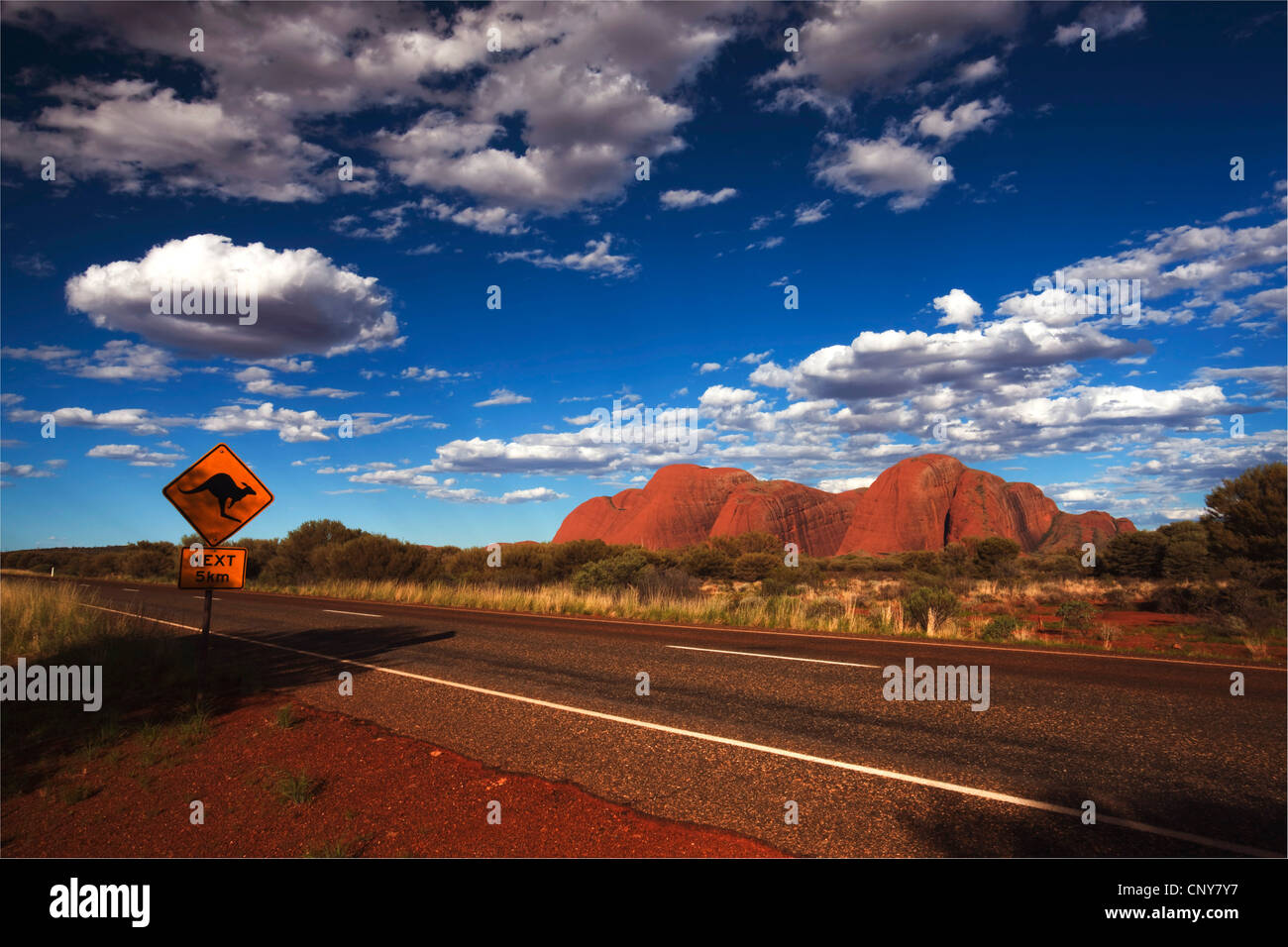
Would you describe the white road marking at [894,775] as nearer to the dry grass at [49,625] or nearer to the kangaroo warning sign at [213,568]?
the kangaroo warning sign at [213,568]

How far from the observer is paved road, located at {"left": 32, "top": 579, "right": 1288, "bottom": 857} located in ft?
14.0

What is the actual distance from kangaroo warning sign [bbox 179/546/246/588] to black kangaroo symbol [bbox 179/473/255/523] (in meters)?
0.45

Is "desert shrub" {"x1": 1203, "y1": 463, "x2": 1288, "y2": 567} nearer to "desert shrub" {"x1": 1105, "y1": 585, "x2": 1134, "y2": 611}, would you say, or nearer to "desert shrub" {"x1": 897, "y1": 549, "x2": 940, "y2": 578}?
"desert shrub" {"x1": 1105, "y1": 585, "x2": 1134, "y2": 611}

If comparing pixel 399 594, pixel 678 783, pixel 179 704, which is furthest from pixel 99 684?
pixel 399 594

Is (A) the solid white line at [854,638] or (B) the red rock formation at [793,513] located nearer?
A: (A) the solid white line at [854,638]

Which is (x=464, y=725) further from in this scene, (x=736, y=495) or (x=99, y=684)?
(x=736, y=495)

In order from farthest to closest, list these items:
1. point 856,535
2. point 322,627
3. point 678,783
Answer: point 856,535
point 322,627
point 678,783

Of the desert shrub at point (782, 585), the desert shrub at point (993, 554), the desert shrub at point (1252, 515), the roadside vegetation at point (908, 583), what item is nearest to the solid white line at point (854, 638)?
the roadside vegetation at point (908, 583)

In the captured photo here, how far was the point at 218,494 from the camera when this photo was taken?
788 cm

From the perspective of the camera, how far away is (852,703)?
7574 millimetres

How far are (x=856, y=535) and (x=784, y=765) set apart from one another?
99.3m

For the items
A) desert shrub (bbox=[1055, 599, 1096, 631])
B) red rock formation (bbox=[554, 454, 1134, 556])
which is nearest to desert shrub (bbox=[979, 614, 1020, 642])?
desert shrub (bbox=[1055, 599, 1096, 631])

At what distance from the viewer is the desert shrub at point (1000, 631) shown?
13742 mm

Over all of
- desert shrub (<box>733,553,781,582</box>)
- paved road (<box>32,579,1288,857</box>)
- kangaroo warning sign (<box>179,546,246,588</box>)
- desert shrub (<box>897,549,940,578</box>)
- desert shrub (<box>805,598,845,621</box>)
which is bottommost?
desert shrub (<box>897,549,940,578</box>)
